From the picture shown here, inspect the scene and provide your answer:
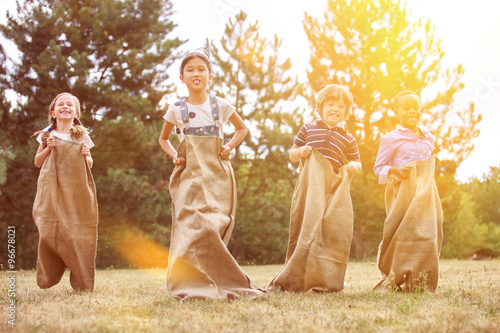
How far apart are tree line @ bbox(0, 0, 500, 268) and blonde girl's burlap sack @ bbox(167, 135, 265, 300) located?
31.5 feet

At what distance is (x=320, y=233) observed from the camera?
185 inches

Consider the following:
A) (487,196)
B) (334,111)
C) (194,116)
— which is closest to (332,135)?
(334,111)

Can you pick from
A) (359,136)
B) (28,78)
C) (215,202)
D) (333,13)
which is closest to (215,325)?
(215,202)

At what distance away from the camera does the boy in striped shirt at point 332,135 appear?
4.99 m

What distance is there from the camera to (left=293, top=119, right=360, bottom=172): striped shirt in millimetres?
4992

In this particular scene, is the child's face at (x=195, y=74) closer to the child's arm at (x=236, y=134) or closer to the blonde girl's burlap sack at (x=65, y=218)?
the child's arm at (x=236, y=134)

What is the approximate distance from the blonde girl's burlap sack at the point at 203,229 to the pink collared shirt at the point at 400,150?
1593 mm

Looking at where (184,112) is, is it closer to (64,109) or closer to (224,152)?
(224,152)

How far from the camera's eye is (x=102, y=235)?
15484mm

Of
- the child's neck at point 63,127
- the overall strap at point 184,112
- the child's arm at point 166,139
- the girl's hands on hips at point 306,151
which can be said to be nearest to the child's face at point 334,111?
the girl's hands on hips at point 306,151

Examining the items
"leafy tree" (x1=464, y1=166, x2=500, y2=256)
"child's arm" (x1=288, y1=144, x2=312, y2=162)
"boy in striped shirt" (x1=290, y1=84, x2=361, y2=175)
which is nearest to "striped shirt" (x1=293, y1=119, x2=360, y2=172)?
"boy in striped shirt" (x1=290, y1=84, x2=361, y2=175)

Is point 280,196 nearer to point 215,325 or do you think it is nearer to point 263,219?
point 263,219

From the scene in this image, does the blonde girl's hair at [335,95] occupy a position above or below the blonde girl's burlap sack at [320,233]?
above

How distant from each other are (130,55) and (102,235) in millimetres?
5672
